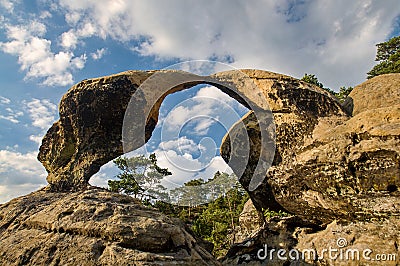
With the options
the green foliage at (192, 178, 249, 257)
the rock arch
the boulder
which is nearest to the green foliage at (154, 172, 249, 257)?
the green foliage at (192, 178, 249, 257)

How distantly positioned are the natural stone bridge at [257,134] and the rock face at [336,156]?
0.09 feet

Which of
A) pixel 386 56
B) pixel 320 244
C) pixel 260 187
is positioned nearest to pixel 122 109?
pixel 260 187

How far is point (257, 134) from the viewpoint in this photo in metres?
8.77

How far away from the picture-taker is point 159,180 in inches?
1044

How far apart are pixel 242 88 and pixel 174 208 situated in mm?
22870

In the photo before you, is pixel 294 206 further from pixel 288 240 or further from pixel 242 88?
pixel 242 88

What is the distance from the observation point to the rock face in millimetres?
5891

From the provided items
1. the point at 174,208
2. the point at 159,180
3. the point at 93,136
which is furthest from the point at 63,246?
the point at 174,208

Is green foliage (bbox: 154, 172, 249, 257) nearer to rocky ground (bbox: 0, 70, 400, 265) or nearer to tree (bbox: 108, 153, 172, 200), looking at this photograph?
tree (bbox: 108, 153, 172, 200)

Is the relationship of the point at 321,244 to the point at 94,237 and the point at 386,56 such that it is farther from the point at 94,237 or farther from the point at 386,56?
the point at 386,56

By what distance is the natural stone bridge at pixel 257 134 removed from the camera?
6758 millimetres

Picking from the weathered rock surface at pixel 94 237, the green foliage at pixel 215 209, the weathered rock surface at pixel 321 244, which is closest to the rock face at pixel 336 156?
the weathered rock surface at pixel 321 244

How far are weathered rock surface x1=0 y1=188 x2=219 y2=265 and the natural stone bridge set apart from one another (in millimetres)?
2731

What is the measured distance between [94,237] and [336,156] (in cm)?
560
